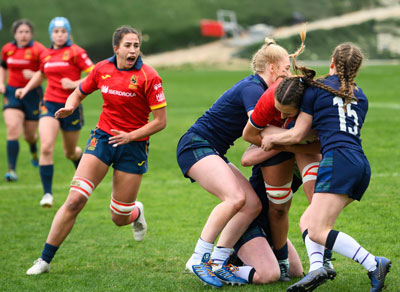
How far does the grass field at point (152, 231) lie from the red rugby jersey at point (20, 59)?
5.60 feet

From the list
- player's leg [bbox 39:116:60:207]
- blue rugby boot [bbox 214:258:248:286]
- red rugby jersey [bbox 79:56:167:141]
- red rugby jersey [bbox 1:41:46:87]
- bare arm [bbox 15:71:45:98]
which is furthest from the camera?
red rugby jersey [bbox 1:41:46:87]

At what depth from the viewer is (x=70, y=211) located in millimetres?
5922

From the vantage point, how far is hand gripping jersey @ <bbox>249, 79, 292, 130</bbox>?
196 inches

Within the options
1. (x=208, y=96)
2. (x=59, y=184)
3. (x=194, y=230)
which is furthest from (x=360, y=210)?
(x=208, y=96)

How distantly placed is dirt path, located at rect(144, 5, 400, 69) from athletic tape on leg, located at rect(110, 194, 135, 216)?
29.9 m

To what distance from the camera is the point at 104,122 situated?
6188mm

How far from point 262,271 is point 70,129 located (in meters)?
4.76

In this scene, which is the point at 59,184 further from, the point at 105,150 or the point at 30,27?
the point at 105,150

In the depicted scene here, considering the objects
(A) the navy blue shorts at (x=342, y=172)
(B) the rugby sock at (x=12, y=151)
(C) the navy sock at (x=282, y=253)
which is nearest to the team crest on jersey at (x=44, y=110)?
(B) the rugby sock at (x=12, y=151)

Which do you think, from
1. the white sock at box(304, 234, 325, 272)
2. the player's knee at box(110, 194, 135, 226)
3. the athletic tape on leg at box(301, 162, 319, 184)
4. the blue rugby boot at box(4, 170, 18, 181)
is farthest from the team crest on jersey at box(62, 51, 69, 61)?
the white sock at box(304, 234, 325, 272)

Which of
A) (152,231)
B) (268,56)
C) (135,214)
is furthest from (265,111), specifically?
(152,231)

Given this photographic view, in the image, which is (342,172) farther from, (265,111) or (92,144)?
(92,144)

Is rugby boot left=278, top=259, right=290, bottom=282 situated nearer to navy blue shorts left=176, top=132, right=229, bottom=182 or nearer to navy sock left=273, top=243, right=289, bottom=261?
navy sock left=273, top=243, right=289, bottom=261

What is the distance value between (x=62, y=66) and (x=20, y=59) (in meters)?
1.58
